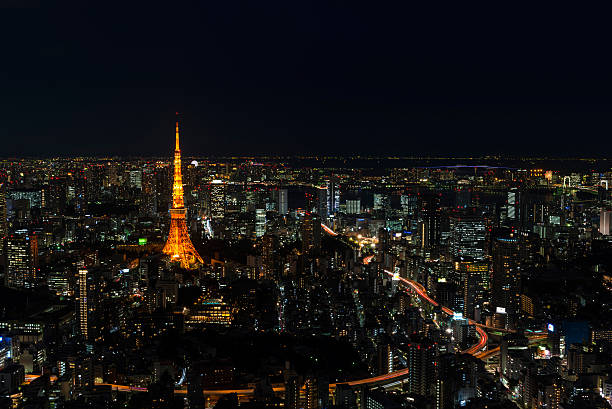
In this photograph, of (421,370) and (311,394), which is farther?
(421,370)

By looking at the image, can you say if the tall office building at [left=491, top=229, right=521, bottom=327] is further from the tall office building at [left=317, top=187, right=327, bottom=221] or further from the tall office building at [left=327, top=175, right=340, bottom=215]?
the tall office building at [left=327, top=175, right=340, bottom=215]

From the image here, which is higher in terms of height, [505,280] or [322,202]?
[322,202]

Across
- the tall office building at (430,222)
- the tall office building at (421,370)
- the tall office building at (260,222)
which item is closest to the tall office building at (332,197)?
the tall office building at (260,222)

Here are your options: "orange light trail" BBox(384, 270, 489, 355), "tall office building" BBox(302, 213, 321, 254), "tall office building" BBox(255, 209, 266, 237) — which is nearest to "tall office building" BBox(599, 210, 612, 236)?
"orange light trail" BBox(384, 270, 489, 355)

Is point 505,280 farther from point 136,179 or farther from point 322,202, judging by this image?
point 136,179

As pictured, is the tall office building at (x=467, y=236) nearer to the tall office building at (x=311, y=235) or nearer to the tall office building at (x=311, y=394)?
the tall office building at (x=311, y=235)

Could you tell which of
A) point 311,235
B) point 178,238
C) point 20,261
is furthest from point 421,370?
point 20,261
